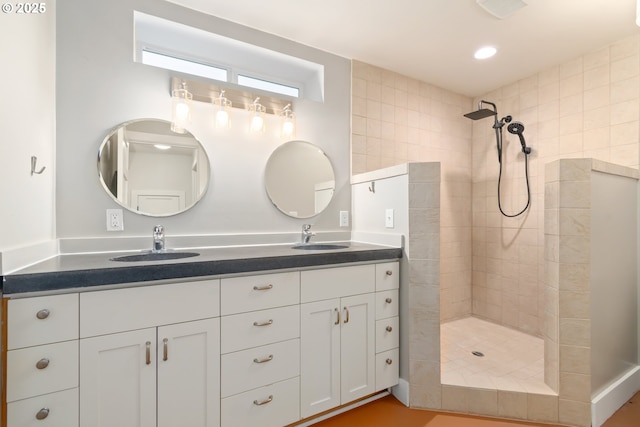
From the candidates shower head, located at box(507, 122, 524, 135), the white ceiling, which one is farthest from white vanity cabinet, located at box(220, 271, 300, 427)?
shower head, located at box(507, 122, 524, 135)

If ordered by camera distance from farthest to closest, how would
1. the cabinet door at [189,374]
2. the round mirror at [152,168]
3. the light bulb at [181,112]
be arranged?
1. the light bulb at [181,112]
2. the round mirror at [152,168]
3. the cabinet door at [189,374]

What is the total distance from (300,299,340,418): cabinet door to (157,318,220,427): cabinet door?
1.45 feet

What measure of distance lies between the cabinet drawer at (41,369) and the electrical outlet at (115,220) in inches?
28.9

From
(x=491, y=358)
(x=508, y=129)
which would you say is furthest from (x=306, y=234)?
(x=508, y=129)

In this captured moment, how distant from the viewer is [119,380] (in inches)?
44.1

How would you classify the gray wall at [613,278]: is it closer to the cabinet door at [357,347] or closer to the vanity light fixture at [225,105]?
the cabinet door at [357,347]

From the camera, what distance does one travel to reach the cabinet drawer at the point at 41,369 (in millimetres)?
965

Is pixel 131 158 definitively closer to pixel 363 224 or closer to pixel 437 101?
pixel 363 224

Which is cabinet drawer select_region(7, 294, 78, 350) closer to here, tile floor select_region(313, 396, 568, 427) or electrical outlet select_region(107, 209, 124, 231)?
electrical outlet select_region(107, 209, 124, 231)

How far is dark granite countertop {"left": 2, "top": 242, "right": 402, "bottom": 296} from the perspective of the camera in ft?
3.24

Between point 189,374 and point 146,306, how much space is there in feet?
1.17

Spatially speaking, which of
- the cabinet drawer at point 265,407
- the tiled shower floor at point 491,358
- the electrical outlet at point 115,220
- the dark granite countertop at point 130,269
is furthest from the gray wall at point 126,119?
the tiled shower floor at point 491,358

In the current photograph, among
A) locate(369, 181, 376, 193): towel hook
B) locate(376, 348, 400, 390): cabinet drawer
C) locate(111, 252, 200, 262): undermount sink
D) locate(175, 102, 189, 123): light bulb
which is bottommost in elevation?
locate(376, 348, 400, 390): cabinet drawer

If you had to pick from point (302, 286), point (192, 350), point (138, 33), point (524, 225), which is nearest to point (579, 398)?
point (524, 225)
